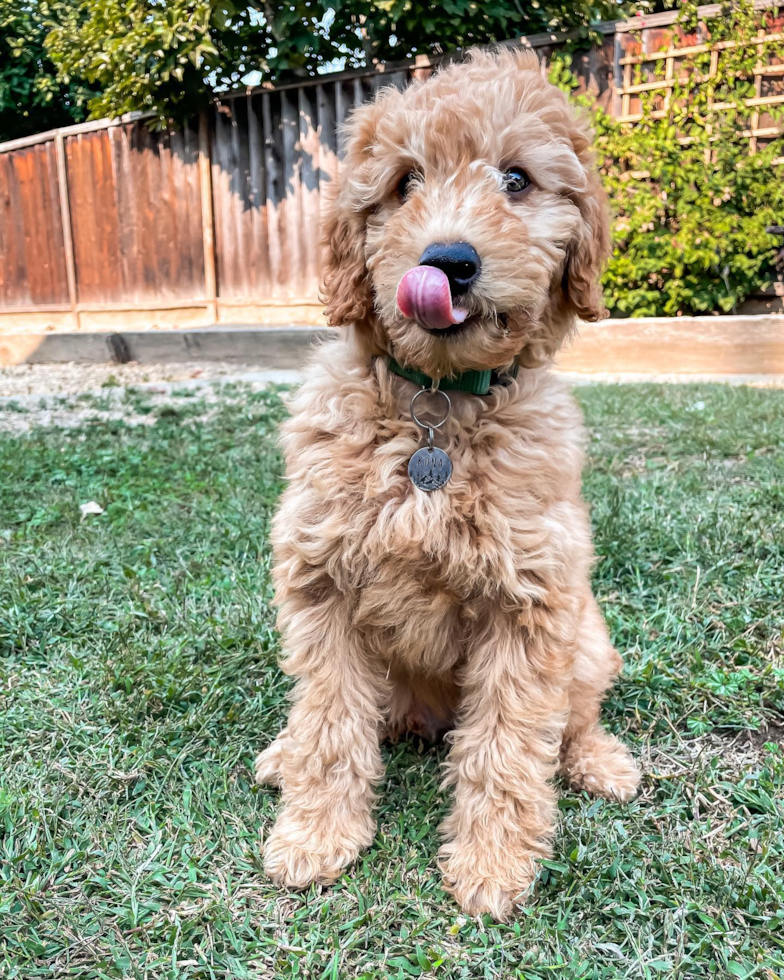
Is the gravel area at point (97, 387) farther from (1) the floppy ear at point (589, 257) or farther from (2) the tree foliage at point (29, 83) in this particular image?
(2) the tree foliage at point (29, 83)

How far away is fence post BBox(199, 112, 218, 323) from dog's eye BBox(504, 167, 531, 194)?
9920mm

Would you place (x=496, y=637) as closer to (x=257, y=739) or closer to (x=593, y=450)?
(x=257, y=739)

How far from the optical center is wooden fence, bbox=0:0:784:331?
31.0 ft

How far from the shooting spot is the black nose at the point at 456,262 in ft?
5.69

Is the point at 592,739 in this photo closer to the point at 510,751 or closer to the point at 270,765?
the point at 510,751

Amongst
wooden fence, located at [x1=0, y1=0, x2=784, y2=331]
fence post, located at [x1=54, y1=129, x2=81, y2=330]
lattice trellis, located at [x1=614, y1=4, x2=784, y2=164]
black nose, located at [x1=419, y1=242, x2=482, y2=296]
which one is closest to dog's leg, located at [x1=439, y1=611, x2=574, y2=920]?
black nose, located at [x1=419, y1=242, x2=482, y2=296]

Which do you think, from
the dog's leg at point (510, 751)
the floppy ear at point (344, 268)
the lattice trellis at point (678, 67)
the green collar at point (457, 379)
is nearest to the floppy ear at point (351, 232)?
the floppy ear at point (344, 268)

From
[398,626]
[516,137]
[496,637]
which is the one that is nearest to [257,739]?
[398,626]

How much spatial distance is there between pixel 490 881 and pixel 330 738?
532 millimetres

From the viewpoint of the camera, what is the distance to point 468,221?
1.78 metres

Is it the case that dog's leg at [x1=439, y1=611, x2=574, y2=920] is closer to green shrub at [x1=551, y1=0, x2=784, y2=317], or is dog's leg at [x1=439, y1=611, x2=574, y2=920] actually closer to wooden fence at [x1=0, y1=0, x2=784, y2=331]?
green shrub at [x1=551, y1=0, x2=784, y2=317]

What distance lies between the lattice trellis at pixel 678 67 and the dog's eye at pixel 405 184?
24.5ft

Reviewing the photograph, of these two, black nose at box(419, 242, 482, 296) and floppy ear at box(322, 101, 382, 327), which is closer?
black nose at box(419, 242, 482, 296)

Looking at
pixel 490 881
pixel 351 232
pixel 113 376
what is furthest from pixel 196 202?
pixel 490 881
